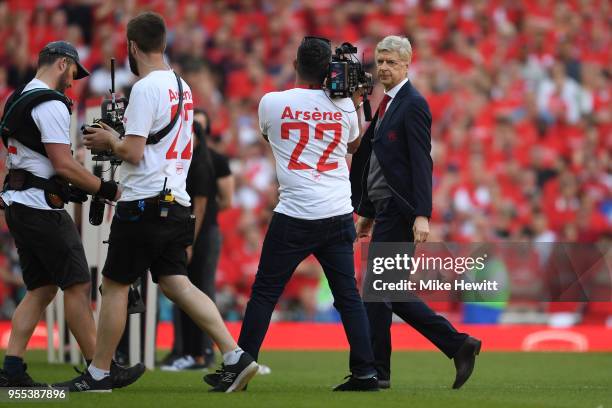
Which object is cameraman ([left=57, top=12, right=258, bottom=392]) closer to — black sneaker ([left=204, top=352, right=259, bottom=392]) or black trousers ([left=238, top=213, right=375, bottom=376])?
black sneaker ([left=204, top=352, right=259, bottom=392])

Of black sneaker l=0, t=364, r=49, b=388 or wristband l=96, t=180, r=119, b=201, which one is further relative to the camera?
black sneaker l=0, t=364, r=49, b=388

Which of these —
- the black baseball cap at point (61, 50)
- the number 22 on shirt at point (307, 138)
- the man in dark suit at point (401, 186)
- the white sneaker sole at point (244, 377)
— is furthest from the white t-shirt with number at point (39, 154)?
the man in dark suit at point (401, 186)

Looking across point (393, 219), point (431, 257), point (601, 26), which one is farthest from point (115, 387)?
point (601, 26)

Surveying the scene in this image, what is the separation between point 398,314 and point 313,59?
178cm

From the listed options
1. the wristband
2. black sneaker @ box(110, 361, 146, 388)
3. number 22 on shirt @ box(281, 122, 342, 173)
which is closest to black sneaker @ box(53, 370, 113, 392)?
black sneaker @ box(110, 361, 146, 388)

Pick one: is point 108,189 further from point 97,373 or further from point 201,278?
point 201,278

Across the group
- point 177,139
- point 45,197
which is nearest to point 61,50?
point 45,197

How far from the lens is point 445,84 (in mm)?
19984

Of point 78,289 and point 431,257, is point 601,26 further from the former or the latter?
point 78,289

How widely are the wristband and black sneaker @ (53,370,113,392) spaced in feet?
3.47

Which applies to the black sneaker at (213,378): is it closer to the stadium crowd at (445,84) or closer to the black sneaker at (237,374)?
the black sneaker at (237,374)

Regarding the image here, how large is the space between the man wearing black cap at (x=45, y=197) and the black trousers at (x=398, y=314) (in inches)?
62.7

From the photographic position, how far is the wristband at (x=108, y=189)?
293 inches

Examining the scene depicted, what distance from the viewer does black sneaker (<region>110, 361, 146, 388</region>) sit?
7609mm
